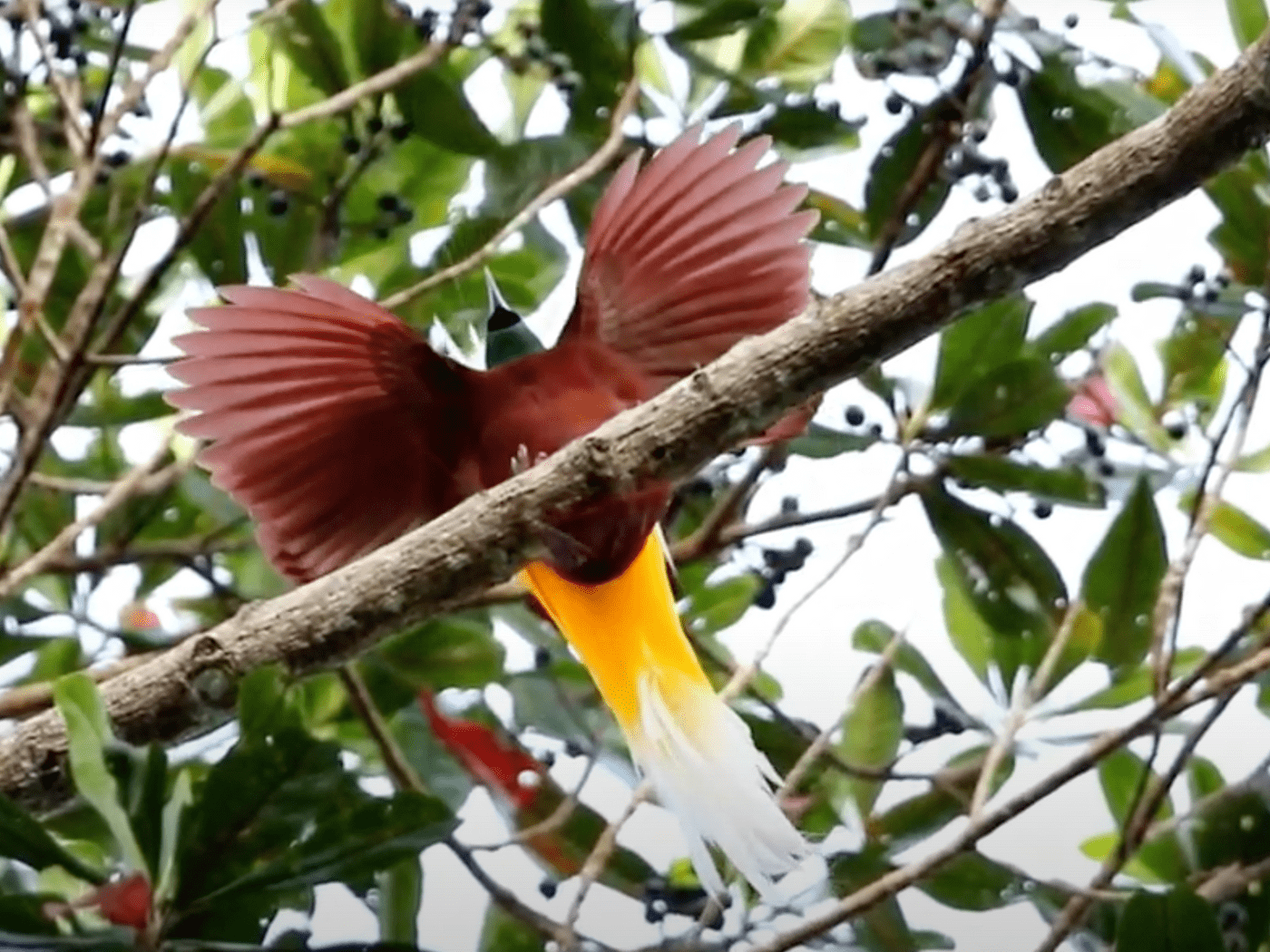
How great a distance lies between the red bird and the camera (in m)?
0.68

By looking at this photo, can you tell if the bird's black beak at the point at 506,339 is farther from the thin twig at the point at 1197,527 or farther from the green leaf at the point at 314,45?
the green leaf at the point at 314,45

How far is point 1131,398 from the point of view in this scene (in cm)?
124

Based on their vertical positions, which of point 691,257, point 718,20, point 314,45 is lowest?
point 691,257

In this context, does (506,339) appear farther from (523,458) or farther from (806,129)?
(806,129)

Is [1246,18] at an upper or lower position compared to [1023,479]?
upper

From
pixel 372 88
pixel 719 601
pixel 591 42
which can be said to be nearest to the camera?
pixel 372 88

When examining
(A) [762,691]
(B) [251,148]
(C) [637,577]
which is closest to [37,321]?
(B) [251,148]

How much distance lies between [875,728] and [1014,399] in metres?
0.22

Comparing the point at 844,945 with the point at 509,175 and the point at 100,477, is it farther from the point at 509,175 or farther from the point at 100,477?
the point at 100,477

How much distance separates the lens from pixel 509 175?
1095 mm

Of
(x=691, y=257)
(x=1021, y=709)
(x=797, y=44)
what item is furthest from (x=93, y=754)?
(x=797, y=44)

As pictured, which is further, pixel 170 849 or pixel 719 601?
pixel 719 601

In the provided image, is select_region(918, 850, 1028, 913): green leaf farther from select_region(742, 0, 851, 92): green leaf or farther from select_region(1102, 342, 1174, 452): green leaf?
select_region(742, 0, 851, 92): green leaf

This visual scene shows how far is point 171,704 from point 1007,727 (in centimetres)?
46
